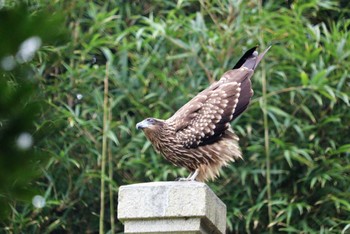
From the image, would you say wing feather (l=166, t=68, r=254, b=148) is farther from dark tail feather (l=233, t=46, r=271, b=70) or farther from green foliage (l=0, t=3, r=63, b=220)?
green foliage (l=0, t=3, r=63, b=220)

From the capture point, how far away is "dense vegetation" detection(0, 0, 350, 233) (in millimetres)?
4562

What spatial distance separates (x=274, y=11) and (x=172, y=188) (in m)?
3.43

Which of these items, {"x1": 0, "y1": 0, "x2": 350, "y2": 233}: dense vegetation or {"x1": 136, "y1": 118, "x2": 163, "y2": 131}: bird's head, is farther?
{"x1": 0, "y1": 0, "x2": 350, "y2": 233}: dense vegetation

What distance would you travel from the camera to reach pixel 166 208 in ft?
6.68

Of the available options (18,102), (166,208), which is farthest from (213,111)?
(18,102)

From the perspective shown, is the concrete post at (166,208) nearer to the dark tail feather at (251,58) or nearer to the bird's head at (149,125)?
the bird's head at (149,125)

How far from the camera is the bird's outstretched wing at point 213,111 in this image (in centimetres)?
262

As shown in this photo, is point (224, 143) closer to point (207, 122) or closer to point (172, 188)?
point (207, 122)

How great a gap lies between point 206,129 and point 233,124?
82.1 inches

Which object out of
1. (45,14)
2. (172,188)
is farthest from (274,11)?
(45,14)

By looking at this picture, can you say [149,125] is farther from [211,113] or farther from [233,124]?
[233,124]

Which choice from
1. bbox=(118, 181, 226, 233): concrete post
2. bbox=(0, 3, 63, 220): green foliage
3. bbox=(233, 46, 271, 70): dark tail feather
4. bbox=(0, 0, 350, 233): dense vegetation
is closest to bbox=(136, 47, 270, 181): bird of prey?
bbox=(233, 46, 271, 70): dark tail feather

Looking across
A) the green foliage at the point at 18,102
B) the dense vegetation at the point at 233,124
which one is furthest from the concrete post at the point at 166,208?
the dense vegetation at the point at 233,124

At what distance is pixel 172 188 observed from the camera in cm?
205
